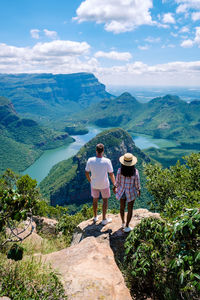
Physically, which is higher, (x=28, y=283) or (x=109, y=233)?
(x=28, y=283)

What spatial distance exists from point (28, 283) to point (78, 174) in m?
111

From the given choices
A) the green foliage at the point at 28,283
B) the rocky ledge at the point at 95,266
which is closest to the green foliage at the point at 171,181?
the rocky ledge at the point at 95,266

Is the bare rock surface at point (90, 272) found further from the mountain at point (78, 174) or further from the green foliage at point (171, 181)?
the mountain at point (78, 174)

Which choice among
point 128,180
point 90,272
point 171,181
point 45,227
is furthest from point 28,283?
point 171,181

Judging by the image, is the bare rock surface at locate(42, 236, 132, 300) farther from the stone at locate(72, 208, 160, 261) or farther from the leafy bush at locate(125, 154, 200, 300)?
the leafy bush at locate(125, 154, 200, 300)

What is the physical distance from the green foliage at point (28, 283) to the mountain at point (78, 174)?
87.8 meters

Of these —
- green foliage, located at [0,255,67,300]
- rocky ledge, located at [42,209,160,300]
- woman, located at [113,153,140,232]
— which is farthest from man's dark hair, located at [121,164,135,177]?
green foliage, located at [0,255,67,300]

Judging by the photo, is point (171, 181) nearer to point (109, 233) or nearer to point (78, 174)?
point (109, 233)

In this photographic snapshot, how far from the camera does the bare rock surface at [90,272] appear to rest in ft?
12.4

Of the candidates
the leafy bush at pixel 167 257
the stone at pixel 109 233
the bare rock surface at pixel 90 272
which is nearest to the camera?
the leafy bush at pixel 167 257

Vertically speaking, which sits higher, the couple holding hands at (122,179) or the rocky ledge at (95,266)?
the couple holding hands at (122,179)

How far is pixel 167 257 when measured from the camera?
3.92 meters

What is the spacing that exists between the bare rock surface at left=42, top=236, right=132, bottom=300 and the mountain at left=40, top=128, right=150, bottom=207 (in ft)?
281

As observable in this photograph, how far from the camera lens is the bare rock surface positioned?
149 inches
